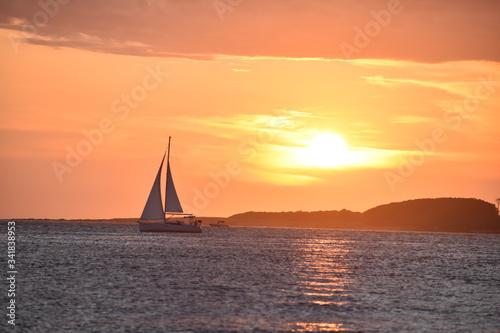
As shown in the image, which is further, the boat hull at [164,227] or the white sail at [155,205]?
the boat hull at [164,227]

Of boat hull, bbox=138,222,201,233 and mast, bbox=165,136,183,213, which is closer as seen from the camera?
mast, bbox=165,136,183,213

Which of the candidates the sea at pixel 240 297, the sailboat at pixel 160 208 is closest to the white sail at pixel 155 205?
the sailboat at pixel 160 208

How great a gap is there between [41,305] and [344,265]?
52976 millimetres

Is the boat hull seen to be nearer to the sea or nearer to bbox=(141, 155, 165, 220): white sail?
bbox=(141, 155, 165, 220): white sail

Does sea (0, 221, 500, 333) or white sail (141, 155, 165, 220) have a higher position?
white sail (141, 155, 165, 220)

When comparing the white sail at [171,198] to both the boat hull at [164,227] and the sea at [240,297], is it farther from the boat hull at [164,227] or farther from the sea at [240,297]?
the sea at [240,297]

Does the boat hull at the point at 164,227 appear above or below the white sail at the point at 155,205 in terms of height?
below

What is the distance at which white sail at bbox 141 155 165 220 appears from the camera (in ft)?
532

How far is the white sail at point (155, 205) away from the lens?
162 m

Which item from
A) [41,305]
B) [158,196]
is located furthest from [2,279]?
[158,196]

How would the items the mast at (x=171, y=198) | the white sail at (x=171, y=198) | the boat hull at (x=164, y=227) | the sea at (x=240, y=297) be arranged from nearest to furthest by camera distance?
the sea at (x=240, y=297) < the mast at (x=171, y=198) < the white sail at (x=171, y=198) < the boat hull at (x=164, y=227)

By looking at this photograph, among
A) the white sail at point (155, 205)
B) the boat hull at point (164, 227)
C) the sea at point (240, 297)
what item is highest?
the white sail at point (155, 205)

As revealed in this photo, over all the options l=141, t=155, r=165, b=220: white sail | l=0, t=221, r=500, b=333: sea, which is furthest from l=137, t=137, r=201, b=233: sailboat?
l=0, t=221, r=500, b=333: sea

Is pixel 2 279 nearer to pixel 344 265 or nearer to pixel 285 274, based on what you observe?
pixel 285 274
